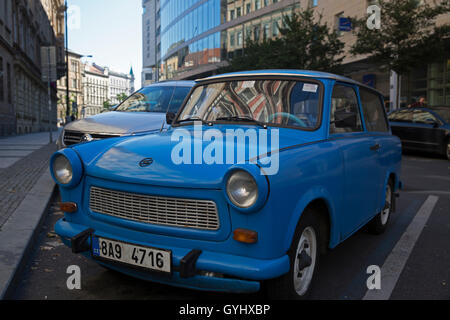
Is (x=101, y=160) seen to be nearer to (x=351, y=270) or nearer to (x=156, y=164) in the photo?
(x=156, y=164)

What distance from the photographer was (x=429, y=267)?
12.7ft

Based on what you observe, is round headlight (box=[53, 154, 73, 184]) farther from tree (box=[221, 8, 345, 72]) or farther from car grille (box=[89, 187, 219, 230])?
tree (box=[221, 8, 345, 72])

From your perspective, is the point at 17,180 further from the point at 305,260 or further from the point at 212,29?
the point at 212,29

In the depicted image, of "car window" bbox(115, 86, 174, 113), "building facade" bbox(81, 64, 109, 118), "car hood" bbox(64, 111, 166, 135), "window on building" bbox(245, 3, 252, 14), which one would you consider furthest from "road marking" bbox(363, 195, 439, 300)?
"building facade" bbox(81, 64, 109, 118)

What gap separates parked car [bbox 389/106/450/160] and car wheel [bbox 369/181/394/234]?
8.65m

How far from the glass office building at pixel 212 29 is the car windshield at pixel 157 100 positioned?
23.9m

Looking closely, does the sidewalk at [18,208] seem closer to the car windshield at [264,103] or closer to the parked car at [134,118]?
the parked car at [134,118]

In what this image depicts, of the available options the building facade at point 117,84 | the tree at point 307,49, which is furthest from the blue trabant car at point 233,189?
the building facade at point 117,84

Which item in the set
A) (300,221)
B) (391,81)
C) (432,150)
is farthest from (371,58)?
(300,221)

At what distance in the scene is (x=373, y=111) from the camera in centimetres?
465

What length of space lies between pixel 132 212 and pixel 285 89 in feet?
5.37

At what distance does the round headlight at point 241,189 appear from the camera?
8.21ft

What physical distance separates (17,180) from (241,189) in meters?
6.24

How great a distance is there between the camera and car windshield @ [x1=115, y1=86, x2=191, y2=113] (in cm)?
776
